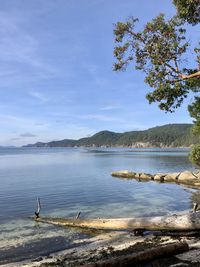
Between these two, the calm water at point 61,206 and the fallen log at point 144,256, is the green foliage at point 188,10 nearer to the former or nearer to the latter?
the fallen log at point 144,256

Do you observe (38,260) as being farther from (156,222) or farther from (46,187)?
(46,187)

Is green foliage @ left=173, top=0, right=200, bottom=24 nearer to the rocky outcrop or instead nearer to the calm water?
the calm water

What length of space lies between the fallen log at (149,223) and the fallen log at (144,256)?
16.3ft

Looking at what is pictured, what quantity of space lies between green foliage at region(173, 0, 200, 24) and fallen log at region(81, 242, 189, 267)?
14.2 m

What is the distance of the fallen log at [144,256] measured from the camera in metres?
16.2

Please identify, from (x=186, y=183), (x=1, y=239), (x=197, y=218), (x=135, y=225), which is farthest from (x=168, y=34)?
(x=186, y=183)

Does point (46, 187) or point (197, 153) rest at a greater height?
point (197, 153)

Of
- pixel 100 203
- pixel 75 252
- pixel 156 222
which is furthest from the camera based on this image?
pixel 100 203

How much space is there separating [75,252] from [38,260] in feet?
8.64

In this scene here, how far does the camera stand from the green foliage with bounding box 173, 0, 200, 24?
72.9ft

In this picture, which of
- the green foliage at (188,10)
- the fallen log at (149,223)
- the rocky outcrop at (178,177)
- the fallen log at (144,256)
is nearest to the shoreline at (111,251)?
the fallen log at (144,256)

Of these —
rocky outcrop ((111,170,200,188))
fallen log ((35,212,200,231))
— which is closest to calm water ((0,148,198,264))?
fallen log ((35,212,200,231))

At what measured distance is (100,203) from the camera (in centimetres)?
4450

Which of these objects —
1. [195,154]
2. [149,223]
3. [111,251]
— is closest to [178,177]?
[195,154]
